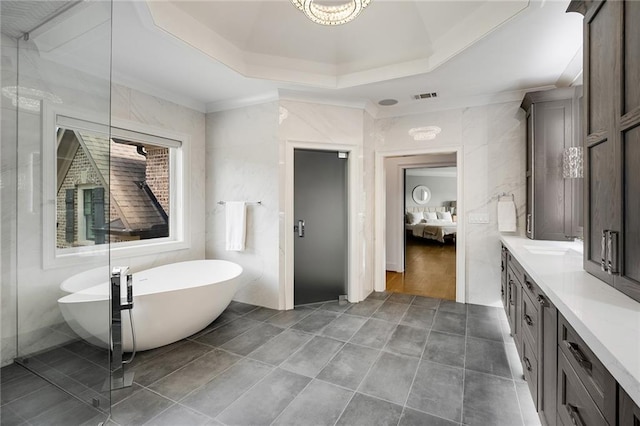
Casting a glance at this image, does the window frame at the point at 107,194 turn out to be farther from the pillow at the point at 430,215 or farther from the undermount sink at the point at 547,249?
the pillow at the point at 430,215

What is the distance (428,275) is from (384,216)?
5.87 ft

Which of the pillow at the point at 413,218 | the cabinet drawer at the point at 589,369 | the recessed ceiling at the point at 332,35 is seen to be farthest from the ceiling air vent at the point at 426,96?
the pillow at the point at 413,218

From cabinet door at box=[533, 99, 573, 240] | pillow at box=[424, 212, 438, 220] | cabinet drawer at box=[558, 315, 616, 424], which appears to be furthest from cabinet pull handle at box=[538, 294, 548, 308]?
pillow at box=[424, 212, 438, 220]

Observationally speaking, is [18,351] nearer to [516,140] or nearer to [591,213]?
[591,213]

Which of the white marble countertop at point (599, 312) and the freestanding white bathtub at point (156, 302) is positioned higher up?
the white marble countertop at point (599, 312)

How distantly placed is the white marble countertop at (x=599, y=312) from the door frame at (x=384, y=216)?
1.79 metres

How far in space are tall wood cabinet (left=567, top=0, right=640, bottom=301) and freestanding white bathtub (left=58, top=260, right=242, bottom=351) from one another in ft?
8.93

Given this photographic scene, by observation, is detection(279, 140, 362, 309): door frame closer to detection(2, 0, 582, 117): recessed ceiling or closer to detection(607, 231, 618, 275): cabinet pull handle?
detection(2, 0, 582, 117): recessed ceiling

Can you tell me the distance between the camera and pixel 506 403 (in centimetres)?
191

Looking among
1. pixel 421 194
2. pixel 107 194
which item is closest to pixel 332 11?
pixel 107 194

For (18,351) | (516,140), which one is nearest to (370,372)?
(18,351)

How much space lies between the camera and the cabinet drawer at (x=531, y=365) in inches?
66.3

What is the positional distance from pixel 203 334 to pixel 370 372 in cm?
167

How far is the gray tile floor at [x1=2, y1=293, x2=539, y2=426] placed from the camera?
182cm
